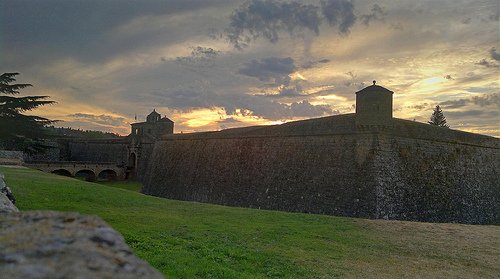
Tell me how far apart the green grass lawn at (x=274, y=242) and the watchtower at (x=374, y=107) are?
7.43 m

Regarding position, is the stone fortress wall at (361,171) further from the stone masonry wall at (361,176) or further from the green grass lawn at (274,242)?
the green grass lawn at (274,242)

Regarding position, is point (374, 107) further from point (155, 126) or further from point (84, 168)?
point (155, 126)

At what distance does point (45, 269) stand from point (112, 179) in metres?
59.1

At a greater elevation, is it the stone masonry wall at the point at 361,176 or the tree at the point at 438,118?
the tree at the point at 438,118

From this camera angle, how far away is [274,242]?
12.0 metres

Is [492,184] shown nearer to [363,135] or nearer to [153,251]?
[363,135]

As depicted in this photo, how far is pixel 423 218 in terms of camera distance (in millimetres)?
23484

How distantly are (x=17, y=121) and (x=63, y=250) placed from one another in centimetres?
5147

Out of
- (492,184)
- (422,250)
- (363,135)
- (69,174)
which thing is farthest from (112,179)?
(422,250)

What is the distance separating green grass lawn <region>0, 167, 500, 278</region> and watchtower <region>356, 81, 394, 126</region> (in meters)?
7.43

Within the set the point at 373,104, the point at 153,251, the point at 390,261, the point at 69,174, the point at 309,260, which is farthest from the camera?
the point at 69,174

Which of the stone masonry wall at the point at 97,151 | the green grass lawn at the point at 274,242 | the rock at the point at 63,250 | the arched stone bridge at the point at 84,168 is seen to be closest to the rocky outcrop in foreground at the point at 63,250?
the rock at the point at 63,250

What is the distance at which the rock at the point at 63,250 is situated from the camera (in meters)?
1.72

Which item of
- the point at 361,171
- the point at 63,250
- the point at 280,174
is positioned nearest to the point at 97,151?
the point at 280,174
